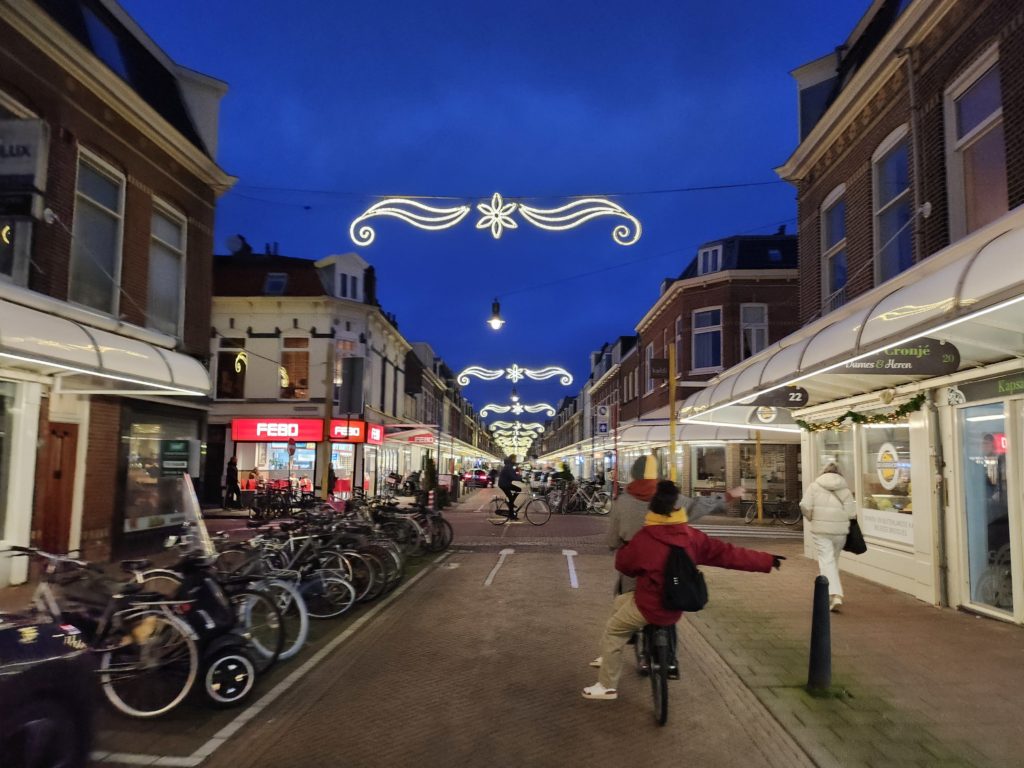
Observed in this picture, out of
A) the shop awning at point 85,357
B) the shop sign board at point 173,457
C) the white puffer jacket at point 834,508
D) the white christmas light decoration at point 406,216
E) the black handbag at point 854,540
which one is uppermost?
the white christmas light decoration at point 406,216

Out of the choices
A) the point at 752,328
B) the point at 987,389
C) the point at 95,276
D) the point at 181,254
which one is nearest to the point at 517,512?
the point at 181,254

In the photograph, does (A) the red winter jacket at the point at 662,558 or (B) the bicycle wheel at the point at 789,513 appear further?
(B) the bicycle wheel at the point at 789,513

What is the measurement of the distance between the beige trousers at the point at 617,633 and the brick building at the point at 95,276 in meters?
5.94

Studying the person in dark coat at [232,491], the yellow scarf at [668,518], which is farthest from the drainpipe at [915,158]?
the person in dark coat at [232,491]

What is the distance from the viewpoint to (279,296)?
29.2 meters

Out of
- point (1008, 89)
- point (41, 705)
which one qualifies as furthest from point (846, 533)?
point (41, 705)

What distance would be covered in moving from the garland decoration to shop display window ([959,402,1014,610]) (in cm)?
63

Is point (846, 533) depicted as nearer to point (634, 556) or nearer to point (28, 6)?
point (634, 556)

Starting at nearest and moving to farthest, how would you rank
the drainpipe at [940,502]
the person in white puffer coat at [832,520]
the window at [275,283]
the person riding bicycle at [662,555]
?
the person riding bicycle at [662,555] → the person in white puffer coat at [832,520] → the drainpipe at [940,502] → the window at [275,283]

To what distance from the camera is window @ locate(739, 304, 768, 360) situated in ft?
86.1

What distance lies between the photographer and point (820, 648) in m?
5.48

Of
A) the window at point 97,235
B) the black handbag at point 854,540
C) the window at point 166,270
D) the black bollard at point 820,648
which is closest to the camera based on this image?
the black bollard at point 820,648

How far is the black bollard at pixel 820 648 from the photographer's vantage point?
17.9ft

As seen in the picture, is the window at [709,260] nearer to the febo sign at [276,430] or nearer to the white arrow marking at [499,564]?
the febo sign at [276,430]
